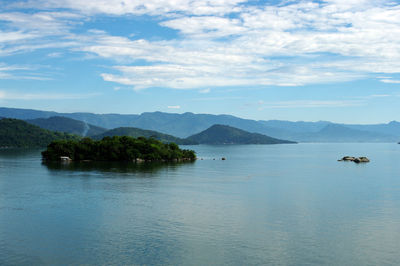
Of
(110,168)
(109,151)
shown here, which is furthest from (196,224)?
(109,151)

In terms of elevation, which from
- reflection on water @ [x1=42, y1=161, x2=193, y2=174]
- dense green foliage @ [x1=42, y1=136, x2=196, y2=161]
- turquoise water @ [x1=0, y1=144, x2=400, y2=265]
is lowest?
turquoise water @ [x1=0, y1=144, x2=400, y2=265]

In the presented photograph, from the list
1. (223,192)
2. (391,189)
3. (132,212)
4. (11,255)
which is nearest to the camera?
(11,255)

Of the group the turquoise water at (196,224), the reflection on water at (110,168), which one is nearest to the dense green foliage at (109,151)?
the reflection on water at (110,168)

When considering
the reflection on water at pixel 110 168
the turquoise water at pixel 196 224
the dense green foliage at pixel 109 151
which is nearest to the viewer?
the turquoise water at pixel 196 224

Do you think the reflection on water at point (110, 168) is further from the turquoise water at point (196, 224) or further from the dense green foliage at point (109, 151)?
the turquoise water at point (196, 224)

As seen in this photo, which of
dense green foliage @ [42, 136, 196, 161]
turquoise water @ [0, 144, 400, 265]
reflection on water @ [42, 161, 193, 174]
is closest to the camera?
turquoise water @ [0, 144, 400, 265]

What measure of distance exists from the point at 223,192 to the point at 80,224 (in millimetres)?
25259

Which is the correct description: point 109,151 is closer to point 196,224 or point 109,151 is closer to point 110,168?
point 110,168

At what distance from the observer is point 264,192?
58.8 meters

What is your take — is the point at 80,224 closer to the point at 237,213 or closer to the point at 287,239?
the point at 237,213

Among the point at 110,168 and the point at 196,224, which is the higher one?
the point at 110,168

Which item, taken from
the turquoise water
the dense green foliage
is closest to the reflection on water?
the dense green foliage

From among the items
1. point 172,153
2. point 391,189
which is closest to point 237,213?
point 391,189

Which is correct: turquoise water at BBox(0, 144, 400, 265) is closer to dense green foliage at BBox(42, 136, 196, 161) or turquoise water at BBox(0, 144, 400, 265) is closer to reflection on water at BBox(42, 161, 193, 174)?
reflection on water at BBox(42, 161, 193, 174)
